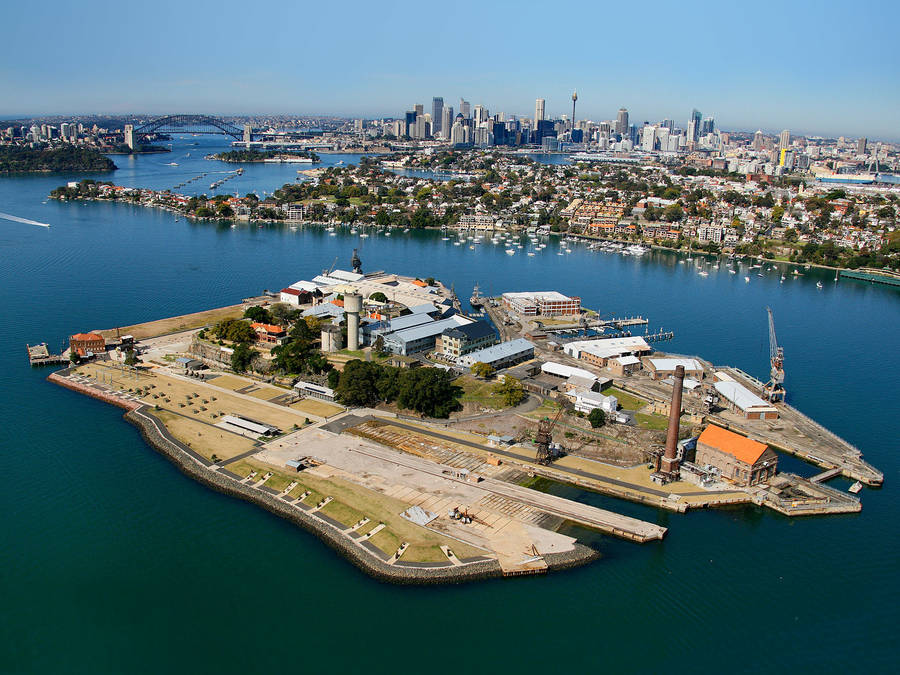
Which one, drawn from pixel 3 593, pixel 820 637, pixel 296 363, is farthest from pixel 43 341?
pixel 820 637

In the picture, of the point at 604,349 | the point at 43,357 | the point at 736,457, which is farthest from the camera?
the point at 604,349

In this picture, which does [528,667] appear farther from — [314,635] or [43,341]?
[43,341]

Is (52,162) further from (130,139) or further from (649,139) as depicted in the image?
(649,139)

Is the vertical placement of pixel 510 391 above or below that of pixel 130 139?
below

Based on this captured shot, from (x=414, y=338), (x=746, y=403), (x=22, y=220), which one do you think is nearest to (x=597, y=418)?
(x=746, y=403)

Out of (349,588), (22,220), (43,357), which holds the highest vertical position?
(22,220)

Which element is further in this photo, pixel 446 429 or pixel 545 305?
Result: pixel 545 305
